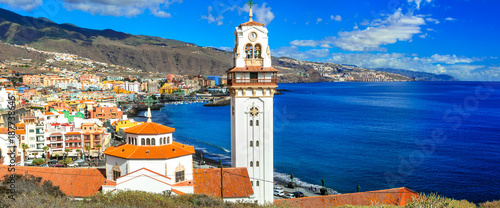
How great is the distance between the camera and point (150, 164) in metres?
19.2

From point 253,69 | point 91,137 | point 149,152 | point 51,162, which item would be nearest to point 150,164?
point 149,152

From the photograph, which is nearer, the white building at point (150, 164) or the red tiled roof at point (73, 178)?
the white building at point (150, 164)

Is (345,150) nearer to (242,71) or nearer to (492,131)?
(492,131)

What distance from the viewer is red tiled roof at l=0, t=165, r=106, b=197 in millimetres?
19359

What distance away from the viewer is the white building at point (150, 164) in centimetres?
1850

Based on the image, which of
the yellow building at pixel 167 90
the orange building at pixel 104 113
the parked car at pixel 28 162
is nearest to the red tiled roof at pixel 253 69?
the parked car at pixel 28 162

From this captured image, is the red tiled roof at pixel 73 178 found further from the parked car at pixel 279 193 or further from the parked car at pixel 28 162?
the parked car at pixel 28 162

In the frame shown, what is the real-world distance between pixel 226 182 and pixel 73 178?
741 cm

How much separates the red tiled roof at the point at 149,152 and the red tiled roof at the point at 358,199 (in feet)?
18.4

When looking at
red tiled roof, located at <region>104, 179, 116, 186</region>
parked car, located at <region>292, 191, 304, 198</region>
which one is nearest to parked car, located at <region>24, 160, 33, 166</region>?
red tiled roof, located at <region>104, 179, 116, 186</region>

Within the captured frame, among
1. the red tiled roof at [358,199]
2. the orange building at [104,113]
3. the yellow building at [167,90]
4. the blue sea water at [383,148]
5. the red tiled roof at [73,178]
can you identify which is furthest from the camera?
the yellow building at [167,90]

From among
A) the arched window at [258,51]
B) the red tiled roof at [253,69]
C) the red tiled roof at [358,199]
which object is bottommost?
the red tiled roof at [358,199]

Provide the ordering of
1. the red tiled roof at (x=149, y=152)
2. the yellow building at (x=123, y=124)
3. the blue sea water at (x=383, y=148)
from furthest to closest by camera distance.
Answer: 1. the yellow building at (x=123, y=124)
2. the blue sea water at (x=383, y=148)
3. the red tiled roof at (x=149, y=152)

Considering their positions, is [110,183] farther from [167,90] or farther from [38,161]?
[167,90]
